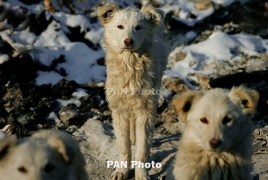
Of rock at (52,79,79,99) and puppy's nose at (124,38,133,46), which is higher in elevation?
puppy's nose at (124,38,133,46)

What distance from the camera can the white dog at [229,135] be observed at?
565 centimetres

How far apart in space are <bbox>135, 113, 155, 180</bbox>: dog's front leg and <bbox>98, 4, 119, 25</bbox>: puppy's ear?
6.25 ft

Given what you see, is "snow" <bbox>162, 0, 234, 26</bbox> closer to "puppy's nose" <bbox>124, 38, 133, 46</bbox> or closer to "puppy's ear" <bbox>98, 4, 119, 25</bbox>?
"puppy's ear" <bbox>98, 4, 119, 25</bbox>

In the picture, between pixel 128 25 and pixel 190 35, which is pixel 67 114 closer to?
pixel 128 25

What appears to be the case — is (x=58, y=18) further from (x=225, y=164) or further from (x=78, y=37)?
(x=225, y=164)

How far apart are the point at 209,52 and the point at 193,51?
1.52 ft

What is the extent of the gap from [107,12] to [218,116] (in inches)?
160

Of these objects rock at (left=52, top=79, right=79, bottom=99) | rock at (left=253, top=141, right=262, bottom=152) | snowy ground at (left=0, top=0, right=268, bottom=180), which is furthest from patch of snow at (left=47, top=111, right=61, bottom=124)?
rock at (left=253, top=141, right=262, bottom=152)

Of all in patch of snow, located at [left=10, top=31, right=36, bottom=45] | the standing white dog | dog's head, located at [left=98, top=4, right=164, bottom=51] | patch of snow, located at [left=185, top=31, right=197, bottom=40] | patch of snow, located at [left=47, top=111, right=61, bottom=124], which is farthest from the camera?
patch of snow, located at [left=185, top=31, right=197, bottom=40]

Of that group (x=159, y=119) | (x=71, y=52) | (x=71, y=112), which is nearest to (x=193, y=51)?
(x=71, y=52)

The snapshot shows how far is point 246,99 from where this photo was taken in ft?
19.1

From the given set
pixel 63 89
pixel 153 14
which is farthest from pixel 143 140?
pixel 63 89

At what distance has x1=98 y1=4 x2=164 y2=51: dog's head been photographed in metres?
8.37

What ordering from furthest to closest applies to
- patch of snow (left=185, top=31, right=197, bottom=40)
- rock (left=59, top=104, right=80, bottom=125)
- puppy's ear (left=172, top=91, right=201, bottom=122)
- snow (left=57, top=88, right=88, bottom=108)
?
patch of snow (left=185, top=31, right=197, bottom=40) < snow (left=57, top=88, right=88, bottom=108) < rock (left=59, top=104, right=80, bottom=125) < puppy's ear (left=172, top=91, right=201, bottom=122)
